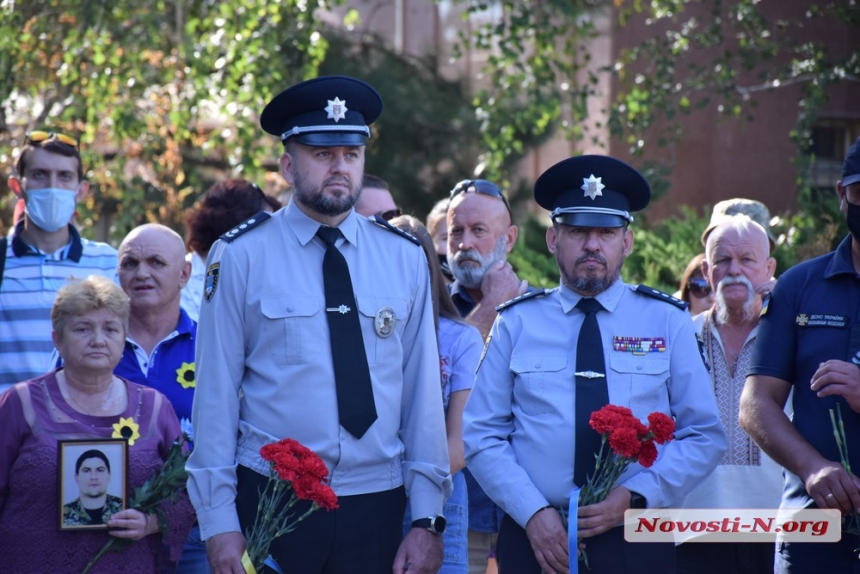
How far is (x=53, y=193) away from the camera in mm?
5660

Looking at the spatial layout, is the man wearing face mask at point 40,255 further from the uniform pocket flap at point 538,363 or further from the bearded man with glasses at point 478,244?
the uniform pocket flap at point 538,363

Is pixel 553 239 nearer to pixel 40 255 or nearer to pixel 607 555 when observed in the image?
pixel 607 555

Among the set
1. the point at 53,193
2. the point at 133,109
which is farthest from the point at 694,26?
the point at 53,193

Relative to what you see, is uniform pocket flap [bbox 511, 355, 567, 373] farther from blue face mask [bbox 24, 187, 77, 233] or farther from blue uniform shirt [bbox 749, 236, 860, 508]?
blue face mask [bbox 24, 187, 77, 233]

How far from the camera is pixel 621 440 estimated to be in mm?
3535

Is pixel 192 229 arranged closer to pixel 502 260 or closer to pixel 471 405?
pixel 502 260

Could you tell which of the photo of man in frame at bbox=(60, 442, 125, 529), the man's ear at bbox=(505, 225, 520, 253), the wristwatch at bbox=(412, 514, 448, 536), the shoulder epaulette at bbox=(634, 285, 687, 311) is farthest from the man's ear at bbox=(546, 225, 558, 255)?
the photo of man in frame at bbox=(60, 442, 125, 529)

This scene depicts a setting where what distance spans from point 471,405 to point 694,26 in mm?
6635

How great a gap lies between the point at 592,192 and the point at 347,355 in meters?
1.08

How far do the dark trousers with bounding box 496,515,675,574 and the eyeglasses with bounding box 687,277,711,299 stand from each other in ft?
7.04

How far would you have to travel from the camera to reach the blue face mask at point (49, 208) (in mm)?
5629

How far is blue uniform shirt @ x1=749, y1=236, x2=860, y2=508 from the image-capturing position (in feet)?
12.5

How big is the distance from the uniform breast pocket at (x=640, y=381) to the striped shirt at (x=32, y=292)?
8.59 feet

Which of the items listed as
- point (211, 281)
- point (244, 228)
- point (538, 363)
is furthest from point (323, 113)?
point (538, 363)
